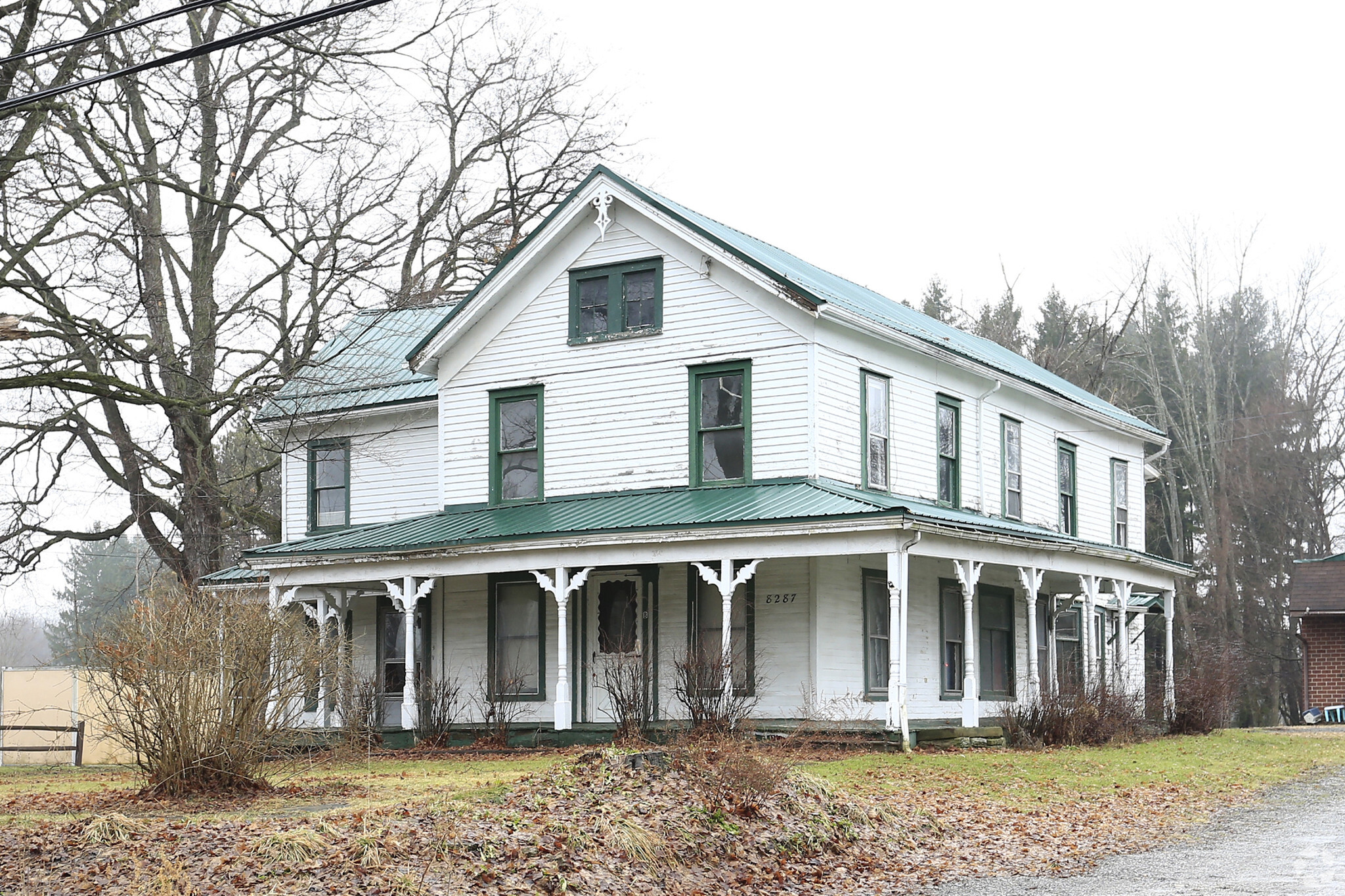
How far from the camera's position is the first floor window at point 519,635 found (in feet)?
80.6

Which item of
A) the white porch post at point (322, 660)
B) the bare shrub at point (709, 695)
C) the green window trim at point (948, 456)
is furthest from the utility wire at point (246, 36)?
the green window trim at point (948, 456)

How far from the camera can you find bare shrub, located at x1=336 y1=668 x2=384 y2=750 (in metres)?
17.6

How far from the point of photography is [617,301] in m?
24.6

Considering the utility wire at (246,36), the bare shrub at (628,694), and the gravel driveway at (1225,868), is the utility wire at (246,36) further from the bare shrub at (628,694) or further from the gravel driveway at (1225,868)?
the bare shrub at (628,694)

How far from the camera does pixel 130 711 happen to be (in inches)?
539

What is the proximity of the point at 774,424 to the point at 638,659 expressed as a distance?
429 centimetres

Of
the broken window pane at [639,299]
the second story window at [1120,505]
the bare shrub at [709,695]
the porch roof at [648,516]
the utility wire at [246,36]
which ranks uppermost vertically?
the broken window pane at [639,299]

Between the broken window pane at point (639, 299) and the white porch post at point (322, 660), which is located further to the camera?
the broken window pane at point (639, 299)

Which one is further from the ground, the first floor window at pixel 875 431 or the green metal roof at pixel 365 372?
the green metal roof at pixel 365 372

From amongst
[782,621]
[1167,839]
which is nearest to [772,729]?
[782,621]

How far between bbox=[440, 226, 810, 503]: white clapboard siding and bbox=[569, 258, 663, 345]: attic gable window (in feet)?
0.40

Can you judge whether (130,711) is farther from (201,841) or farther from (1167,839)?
(1167,839)

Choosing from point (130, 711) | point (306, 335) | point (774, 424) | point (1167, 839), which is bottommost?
point (1167, 839)

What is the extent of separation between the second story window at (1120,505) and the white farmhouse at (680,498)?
4.73 m
